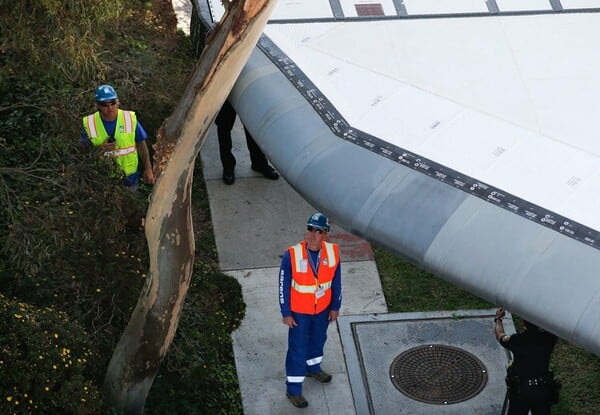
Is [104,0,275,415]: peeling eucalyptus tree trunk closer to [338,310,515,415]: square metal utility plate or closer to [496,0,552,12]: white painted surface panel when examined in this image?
[338,310,515,415]: square metal utility plate

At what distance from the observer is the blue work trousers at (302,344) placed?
9.36 m

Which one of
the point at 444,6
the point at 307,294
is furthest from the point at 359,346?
the point at 444,6

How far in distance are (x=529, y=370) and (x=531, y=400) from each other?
0.99 feet

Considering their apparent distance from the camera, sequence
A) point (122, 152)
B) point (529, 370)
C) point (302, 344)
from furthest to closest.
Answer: point (122, 152) → point (302, 344) → point (529, 370)

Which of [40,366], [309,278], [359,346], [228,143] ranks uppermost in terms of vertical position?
[40,366]

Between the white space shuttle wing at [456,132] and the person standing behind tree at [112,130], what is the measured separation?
1.13 metres

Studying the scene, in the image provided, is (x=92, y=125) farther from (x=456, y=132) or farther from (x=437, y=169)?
(x=437, y=169)

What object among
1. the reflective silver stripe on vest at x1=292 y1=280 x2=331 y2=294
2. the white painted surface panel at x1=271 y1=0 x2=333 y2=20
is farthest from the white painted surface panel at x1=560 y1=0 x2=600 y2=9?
the reflective silver stripe on vest at x1=292 y1=280 x2=331 y2=294

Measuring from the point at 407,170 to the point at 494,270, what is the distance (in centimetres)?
131

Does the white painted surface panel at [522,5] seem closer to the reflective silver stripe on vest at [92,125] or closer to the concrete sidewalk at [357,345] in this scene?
the concrete sidewalk at [357,345]

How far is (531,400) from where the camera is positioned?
8.82 metres

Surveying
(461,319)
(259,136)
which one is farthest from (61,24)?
(461,319)

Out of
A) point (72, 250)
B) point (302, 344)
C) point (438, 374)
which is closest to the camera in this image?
point (302, 344)

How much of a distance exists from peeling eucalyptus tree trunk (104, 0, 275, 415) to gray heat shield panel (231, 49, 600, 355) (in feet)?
4.05
